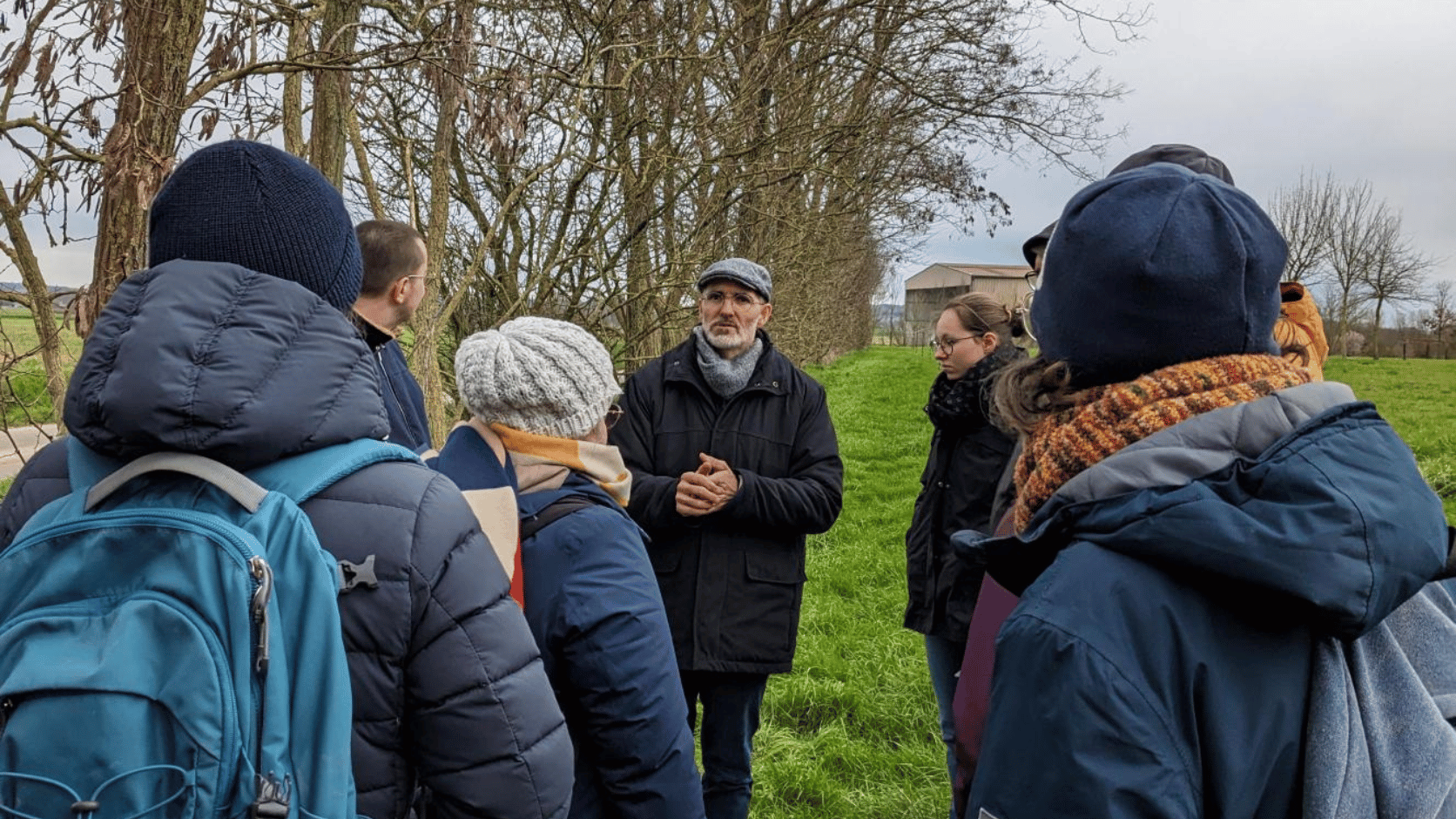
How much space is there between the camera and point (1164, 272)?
1.14 metres

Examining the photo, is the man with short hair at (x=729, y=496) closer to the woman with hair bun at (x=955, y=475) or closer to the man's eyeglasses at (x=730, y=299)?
the man's eyeglasses at (x=730, y=299)

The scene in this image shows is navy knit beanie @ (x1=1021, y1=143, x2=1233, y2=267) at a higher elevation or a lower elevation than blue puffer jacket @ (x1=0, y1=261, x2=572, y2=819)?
higher

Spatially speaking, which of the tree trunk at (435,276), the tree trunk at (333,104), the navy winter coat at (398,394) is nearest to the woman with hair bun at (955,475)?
the navy winter coat at (398,394)

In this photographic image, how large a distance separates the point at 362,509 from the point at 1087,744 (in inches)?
35.2

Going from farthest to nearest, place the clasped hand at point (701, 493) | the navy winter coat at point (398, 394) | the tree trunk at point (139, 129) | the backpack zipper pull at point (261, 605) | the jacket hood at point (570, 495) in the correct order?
the clasped hand at point (701, 493), the navy winter coat at point (398, 394), the tree trunk at point (139, 129), the jacket hood at point (570, 495), the backpack zipper pull at point (261, 605)

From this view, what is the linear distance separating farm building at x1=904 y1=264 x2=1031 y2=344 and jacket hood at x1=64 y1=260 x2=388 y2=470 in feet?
173

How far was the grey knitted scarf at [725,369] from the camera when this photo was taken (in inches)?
130

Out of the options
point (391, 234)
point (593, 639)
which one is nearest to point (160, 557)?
point (593, 639)

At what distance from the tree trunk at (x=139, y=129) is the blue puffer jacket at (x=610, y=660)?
1093 mm

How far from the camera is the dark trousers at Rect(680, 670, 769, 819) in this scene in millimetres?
3162

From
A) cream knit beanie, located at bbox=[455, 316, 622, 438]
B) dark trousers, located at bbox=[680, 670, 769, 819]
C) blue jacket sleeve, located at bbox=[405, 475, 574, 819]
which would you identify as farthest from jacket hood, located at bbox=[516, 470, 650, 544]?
dark trousers, located at bbox=[680, 670, 769, 819]

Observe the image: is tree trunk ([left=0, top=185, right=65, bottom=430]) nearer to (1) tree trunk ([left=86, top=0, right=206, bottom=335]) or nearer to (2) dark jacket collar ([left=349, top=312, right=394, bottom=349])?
(1) tree trunk ([left=86, top=0, right=206, bottom=335])

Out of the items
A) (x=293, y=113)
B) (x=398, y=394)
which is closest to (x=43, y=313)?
(x=398, y=394)

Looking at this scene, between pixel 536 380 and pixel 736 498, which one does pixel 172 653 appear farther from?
pixel 736 498
